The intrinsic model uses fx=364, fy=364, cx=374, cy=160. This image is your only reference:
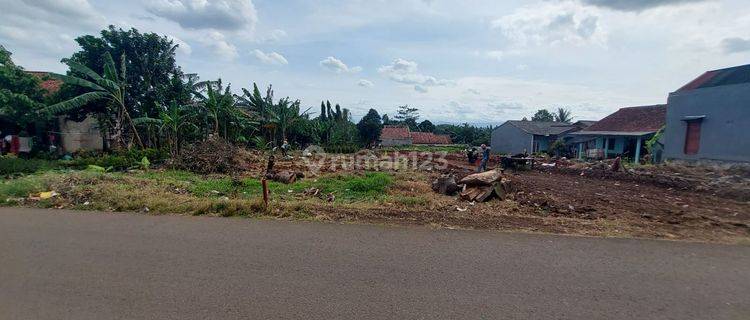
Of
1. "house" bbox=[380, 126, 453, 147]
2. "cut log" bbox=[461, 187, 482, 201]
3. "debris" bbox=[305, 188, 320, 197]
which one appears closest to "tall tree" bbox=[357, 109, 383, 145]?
"house" bbox=[380, 126, 453, 147]

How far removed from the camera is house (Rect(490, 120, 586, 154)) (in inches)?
1462

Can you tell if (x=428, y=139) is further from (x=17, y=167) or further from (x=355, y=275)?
(x=355, y=275)

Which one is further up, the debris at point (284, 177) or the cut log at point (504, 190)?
the cut log at point (504, 190)

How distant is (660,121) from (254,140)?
28.0 metres

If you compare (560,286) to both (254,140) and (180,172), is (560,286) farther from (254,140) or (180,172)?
(254,140)

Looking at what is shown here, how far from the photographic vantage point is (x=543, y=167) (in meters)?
19.4

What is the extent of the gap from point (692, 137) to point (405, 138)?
35.7 meters

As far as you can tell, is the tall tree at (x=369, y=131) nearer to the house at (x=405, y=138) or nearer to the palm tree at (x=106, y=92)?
the house at (x=405, y=138)

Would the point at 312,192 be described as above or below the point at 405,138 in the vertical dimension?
below

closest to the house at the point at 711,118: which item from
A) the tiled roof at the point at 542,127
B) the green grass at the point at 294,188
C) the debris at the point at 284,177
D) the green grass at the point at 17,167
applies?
the green grass at the point at 294,188

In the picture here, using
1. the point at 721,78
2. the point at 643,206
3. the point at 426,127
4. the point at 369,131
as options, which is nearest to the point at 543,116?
the point at 426,127

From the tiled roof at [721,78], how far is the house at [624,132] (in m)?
5.03

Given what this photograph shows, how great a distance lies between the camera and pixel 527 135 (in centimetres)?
3725

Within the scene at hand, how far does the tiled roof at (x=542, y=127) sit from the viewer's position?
123 feet
